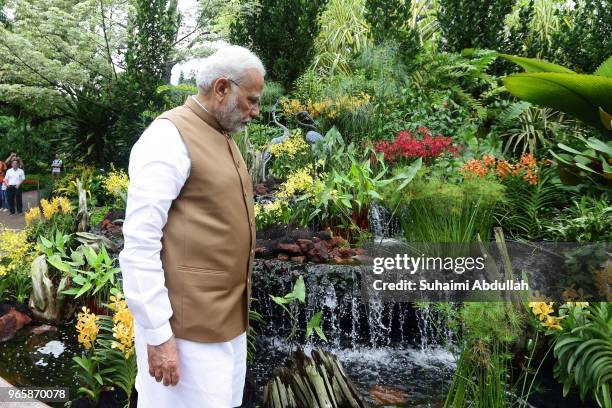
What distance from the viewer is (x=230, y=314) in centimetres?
171

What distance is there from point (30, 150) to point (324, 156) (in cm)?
1437

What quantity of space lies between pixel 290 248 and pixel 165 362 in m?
2.70

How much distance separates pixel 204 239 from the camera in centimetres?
162

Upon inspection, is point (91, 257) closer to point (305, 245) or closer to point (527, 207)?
point (305, 245)

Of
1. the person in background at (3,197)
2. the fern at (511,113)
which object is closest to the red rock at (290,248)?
the fern at (511,113)

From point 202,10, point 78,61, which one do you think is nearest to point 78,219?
point 78,61

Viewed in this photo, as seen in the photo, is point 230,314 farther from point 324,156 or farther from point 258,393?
point 324,156

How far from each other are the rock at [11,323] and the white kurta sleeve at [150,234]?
3047 mm

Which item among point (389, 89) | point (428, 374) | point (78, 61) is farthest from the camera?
point (78, 61)

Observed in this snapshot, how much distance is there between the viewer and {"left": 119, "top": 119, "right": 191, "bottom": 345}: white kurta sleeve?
152cm

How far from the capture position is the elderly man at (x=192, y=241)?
5.02ft

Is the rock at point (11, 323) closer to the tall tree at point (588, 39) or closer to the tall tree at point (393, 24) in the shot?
the tall tree at point (393, 24)

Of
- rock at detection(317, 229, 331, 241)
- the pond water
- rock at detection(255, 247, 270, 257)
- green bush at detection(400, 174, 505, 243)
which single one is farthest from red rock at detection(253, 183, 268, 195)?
the pond water

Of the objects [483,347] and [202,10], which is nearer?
[483,347]
